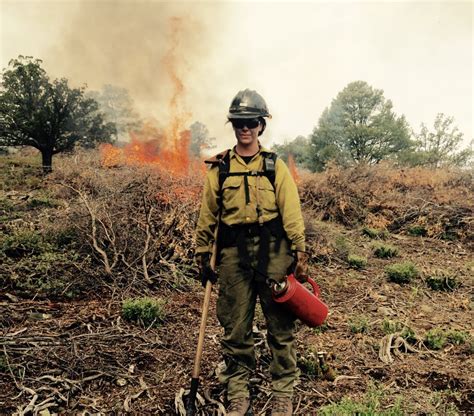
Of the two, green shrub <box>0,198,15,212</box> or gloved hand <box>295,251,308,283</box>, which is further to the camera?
green shrub <box>0,198,15,212</box>

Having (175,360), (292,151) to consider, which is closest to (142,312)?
(175,360)

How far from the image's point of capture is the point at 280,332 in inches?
118

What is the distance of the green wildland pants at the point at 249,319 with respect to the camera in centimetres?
298

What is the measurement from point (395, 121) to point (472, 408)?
29.9 m

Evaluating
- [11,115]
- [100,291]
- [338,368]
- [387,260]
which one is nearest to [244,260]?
[338,368]

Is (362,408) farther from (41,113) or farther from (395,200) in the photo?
(41,113)

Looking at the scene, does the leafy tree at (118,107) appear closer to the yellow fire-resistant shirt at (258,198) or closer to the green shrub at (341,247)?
the green shrub at (341,247)

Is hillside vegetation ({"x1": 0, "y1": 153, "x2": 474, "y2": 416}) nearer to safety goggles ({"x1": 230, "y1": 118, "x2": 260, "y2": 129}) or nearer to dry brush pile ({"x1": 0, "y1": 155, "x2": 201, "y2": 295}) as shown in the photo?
dry brush pile ({"x1": 0, "y1": 155, "x2": 201, "y2": 295})

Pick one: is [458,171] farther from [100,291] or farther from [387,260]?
[100,291]

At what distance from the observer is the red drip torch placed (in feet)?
9.39

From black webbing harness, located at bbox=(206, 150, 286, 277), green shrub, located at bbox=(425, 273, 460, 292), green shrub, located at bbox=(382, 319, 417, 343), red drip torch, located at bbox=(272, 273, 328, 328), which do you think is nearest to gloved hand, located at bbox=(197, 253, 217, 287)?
black webbing harness, located at bbox=(206, 150, 286, 277)

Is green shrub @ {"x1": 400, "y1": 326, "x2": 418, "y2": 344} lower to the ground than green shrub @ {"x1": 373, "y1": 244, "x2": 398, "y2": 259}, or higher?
lower

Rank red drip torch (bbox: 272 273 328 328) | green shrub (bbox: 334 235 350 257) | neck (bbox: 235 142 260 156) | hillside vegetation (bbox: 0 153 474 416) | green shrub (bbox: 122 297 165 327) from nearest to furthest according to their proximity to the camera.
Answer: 1. red drip torch (bbox: 272 273 328 328)
2. neck (bbox: 235 142 260 156)
3. hillside vegetation (bbox: 0 153 474 416)
4. green shrub (bbox: 122 297 165 327)
5. green shrub (bbox: 334 235 350 257)

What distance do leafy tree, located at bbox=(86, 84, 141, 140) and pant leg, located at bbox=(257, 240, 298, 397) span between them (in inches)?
1134
